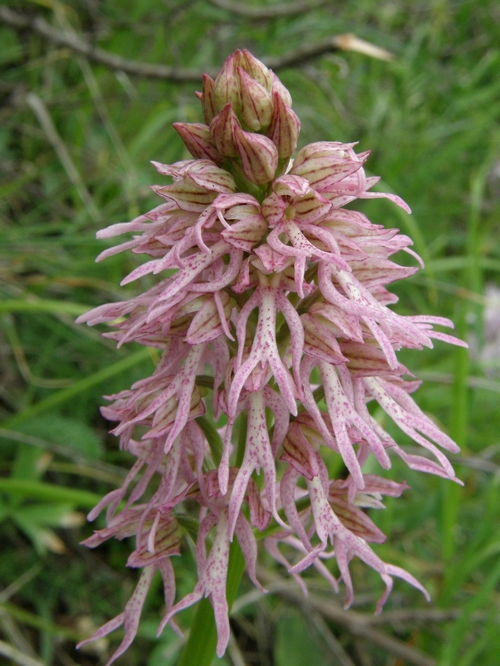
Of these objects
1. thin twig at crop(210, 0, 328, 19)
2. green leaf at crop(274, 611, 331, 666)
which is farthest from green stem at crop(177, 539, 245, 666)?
thin twig at crop(210, 0, 328, 19)

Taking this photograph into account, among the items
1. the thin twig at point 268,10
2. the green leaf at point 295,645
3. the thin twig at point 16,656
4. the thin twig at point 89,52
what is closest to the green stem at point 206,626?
the thin twig at point 16,656

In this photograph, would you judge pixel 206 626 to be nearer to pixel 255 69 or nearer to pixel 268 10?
pixel 255 69

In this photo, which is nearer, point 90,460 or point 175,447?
point 175,447

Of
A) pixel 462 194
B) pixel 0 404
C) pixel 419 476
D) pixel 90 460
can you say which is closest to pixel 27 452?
pixel 90 460

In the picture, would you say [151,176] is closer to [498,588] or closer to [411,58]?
[411,58]

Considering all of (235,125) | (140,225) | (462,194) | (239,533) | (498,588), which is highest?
(462,194)

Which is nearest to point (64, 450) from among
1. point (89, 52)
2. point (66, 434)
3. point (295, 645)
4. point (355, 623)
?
point (66, 434)

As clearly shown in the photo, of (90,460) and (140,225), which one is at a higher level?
(140,225)
